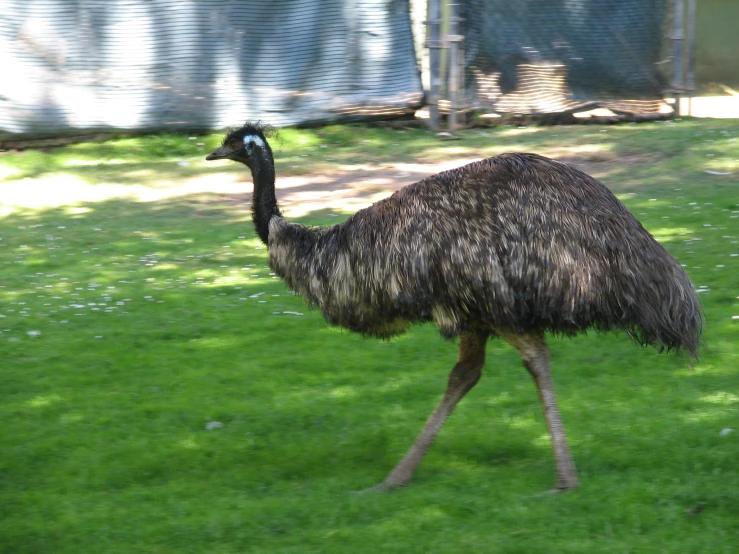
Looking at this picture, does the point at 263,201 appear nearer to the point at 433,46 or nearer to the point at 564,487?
the point at 564,487

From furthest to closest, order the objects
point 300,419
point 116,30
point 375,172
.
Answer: point 116,30 → point 375,172 → point 300,419

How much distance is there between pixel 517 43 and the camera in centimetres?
1427

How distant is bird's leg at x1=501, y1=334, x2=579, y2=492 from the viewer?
5.08 meters

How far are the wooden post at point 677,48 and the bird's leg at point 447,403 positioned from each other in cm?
1055

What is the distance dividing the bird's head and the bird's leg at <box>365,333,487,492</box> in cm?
153

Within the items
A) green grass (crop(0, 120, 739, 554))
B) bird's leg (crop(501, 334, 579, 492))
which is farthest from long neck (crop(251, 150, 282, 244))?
bird's leg (crop(501, 334, 579, 492))

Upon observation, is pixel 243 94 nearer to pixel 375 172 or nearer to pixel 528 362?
pixel 375 172

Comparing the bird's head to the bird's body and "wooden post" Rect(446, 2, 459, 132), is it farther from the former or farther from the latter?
"wooden post" Rect(446, 2, 459, 132)

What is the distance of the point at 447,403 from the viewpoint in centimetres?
545

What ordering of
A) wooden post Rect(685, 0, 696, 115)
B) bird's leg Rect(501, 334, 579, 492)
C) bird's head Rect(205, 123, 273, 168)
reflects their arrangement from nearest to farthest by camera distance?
bird's leg Rect(501, 334, 579, 492) → bird's head Rect(205, 123, 273, 168) → wooden post Rect(685, 0, 696, 115)

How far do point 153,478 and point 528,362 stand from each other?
2.02m

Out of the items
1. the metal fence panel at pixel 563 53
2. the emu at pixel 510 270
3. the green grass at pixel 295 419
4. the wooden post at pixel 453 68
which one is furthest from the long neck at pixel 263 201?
the metal fence panel at pixel 563 53

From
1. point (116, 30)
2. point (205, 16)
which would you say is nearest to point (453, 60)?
point (205, 16)

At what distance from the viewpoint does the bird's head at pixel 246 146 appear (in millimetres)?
6008
